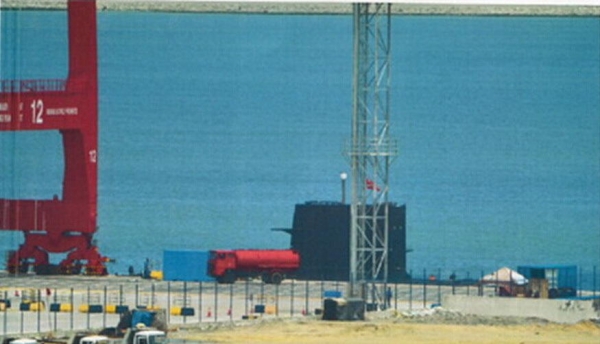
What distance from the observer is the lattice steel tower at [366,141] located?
29906mm

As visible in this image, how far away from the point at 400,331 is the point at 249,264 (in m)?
8.65

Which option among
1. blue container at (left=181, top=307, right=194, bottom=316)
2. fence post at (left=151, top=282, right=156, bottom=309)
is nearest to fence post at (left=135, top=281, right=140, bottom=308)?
fence post at (left=151, top=282, right=156, bottom=309)

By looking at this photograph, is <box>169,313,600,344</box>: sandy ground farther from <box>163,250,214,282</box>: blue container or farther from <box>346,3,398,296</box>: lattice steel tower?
<box>163,250,214,282</box>: blue container

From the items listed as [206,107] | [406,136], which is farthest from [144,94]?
[406,136]

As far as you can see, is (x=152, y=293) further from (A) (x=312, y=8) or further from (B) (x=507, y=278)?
(A) (x=312, y=8)

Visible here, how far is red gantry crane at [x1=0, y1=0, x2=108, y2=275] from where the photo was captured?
→ 1382 inches

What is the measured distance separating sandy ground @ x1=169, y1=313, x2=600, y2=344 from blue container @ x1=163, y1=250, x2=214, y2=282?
23.9ft

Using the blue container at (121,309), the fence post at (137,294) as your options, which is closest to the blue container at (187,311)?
the blue container at (121,309)

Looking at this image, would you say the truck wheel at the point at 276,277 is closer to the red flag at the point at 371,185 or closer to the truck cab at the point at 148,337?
the red flag at the point at 371,185

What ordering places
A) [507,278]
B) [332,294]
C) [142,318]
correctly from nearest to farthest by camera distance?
[142,318] < [332,294] < [507,278]

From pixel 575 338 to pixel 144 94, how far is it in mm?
15153

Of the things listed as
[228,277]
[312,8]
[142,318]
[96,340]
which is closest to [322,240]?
[228,277]

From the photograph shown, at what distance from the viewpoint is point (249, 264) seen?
36219mm

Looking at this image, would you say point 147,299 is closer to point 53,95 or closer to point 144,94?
point 53,95
